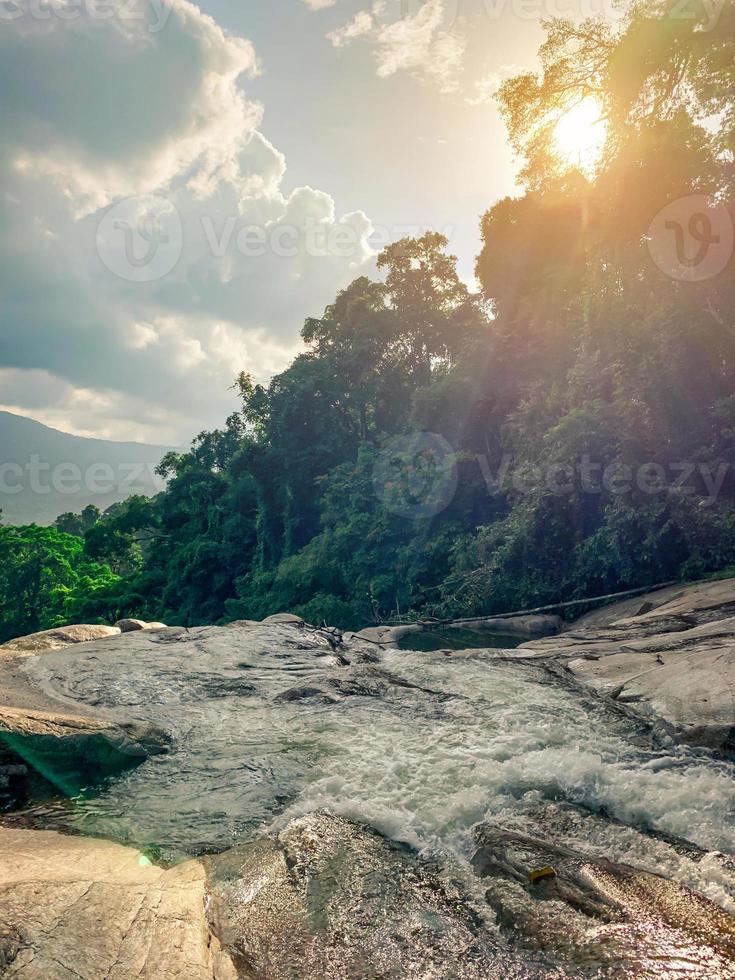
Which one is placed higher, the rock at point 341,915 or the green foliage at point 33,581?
the rock at point 341,915

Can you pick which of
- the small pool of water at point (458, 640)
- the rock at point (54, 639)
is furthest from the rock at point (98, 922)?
the small pool of water at point (458, 640)

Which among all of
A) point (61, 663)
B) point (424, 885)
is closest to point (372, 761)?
point (424, 885)

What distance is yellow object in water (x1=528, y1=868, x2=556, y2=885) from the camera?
295cm

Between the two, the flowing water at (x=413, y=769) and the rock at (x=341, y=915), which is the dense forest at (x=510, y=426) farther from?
the rock at (x=341, y=915)

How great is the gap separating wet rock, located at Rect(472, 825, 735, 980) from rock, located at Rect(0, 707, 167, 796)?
337cm

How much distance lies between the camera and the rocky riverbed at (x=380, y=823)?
245cm

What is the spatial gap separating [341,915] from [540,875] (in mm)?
1136

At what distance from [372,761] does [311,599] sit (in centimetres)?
1839

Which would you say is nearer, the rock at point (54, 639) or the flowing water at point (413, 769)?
the flowing water at point (413, 769)

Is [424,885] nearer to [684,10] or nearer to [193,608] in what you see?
[684,10]

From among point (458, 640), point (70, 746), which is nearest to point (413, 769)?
point (70, 746)

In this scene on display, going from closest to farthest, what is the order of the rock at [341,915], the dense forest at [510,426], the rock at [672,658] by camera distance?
the rock at [341,915], the rock at [672,658], the dense forest at [510,426]

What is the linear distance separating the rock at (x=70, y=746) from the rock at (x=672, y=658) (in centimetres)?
517

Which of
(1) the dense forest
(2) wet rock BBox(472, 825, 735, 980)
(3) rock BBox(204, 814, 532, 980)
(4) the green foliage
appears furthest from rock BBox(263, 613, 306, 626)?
(4) the green foliage
